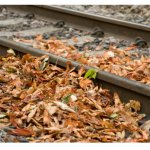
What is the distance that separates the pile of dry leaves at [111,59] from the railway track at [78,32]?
0.82 ft

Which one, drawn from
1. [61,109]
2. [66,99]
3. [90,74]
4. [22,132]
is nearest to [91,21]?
[90,74]

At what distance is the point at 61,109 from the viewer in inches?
179

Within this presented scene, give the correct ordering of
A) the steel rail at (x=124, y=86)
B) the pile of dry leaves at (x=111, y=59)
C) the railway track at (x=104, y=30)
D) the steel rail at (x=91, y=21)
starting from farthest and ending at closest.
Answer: the steel rail at (x=91, y=21)
the pile of dry leaves at (x=111, y=59)
the railway track at (x=104, y=30)
the steel rail at (x=124, y=86)

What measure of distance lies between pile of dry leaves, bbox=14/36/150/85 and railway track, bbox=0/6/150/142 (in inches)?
9.9

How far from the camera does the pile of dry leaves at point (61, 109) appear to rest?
4.19 m

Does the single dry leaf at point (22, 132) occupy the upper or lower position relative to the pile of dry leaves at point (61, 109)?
lower

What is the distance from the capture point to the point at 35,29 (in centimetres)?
820

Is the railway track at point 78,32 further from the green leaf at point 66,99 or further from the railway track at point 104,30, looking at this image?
the green leaf at point 66,99

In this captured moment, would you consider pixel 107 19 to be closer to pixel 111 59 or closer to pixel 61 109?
pixel 111 59

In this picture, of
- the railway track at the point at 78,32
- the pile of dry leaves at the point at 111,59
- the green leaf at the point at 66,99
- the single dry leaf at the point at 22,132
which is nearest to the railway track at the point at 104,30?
the railway track at the point at 78,32

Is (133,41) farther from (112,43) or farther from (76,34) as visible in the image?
(76,34)

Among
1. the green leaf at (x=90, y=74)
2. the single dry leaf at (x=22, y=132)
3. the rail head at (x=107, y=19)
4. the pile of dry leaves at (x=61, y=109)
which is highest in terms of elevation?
the rail head at (x=107, y=19)

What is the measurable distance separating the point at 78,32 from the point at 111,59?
2.02 meters
